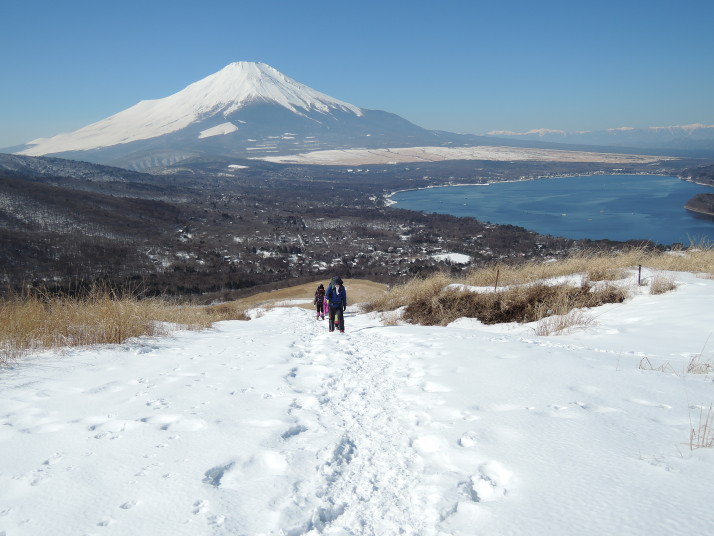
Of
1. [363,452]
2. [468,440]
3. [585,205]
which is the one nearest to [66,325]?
[363,452]

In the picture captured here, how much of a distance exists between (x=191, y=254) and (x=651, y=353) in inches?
2572

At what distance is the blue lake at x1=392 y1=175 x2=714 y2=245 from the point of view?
64.2 meters

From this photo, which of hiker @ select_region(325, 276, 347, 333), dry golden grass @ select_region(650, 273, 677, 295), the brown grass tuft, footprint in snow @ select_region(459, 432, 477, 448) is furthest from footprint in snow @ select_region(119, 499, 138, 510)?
dry golden grass @ select_region(650, 273, 677, 295)

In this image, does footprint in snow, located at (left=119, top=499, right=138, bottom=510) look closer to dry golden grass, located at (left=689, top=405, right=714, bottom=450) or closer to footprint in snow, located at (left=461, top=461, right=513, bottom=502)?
footprint in snow, located at (left=461, top=461, right=513, bottom=502)

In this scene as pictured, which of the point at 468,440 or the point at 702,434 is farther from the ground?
the point at 702,434

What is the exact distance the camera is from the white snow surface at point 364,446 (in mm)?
1812

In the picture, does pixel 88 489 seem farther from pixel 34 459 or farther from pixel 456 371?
pixel 456 371

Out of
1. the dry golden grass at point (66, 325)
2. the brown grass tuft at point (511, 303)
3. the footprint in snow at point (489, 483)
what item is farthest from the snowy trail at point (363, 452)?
the brown grass tuft at point (511, 303)

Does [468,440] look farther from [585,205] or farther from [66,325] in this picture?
[585,205]

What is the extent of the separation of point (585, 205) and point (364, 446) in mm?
108181

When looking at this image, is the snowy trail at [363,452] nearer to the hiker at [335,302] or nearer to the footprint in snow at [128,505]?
the footprint in snow at [128,505]

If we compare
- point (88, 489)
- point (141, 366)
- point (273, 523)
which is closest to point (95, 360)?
point (141, 366)

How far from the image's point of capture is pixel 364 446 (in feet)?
8.79

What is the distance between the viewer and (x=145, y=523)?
70.6 inches
